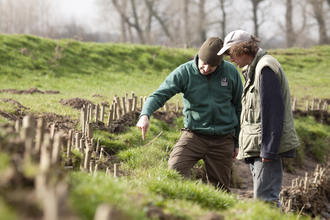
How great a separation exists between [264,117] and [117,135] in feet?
12.1

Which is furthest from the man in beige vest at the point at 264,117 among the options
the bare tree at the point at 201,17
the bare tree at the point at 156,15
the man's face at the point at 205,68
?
the bare tree at the point at 156,15

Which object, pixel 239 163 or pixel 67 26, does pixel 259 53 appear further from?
pixel 67 26

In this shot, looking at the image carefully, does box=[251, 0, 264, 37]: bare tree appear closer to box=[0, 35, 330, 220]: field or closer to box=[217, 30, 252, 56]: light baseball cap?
box=[0, 35, 330, 220]: field

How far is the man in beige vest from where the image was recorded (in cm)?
368

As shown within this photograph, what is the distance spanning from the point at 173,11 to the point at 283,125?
128 feet

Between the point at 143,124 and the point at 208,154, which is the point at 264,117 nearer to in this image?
the point at 208,154

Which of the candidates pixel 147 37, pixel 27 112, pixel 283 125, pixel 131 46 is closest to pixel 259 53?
pixel 283 125

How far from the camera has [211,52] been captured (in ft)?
14.3

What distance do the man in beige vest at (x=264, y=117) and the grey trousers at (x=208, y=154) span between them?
0.57 m

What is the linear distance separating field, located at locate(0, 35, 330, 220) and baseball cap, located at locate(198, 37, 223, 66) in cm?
170

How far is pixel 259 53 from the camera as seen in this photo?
3.95 meters

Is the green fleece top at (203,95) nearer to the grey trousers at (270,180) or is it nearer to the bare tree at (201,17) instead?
the grey trousers at (270,180)

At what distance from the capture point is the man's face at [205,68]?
4.50 metres

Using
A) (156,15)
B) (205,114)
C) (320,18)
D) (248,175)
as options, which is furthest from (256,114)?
(156,15)
